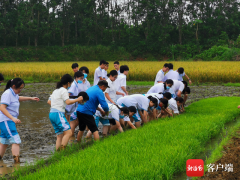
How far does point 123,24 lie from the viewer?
190ft

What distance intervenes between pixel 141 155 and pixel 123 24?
181ft

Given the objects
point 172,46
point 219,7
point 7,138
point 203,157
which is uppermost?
point 219,7

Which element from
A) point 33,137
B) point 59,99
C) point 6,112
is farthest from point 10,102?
point 33,137

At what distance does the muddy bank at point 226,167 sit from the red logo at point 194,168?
103mm

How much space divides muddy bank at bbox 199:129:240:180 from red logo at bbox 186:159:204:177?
4.0 inches

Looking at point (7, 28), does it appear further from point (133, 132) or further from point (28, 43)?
point (133, 132)

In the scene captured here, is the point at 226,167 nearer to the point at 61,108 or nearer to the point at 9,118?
the point at 61,108

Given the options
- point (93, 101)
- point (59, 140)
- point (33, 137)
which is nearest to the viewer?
point (59, 140)

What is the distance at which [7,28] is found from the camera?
175ft

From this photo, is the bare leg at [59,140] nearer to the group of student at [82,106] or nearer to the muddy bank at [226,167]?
the group of student at [82,106]

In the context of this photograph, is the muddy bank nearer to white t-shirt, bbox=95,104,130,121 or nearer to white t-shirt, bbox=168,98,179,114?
white t-shirt, bbox=95,104,130,121

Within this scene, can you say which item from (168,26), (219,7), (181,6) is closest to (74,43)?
(168,26)

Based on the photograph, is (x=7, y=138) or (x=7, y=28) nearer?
(x=7, y=138)

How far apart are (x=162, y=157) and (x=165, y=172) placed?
45 cm
